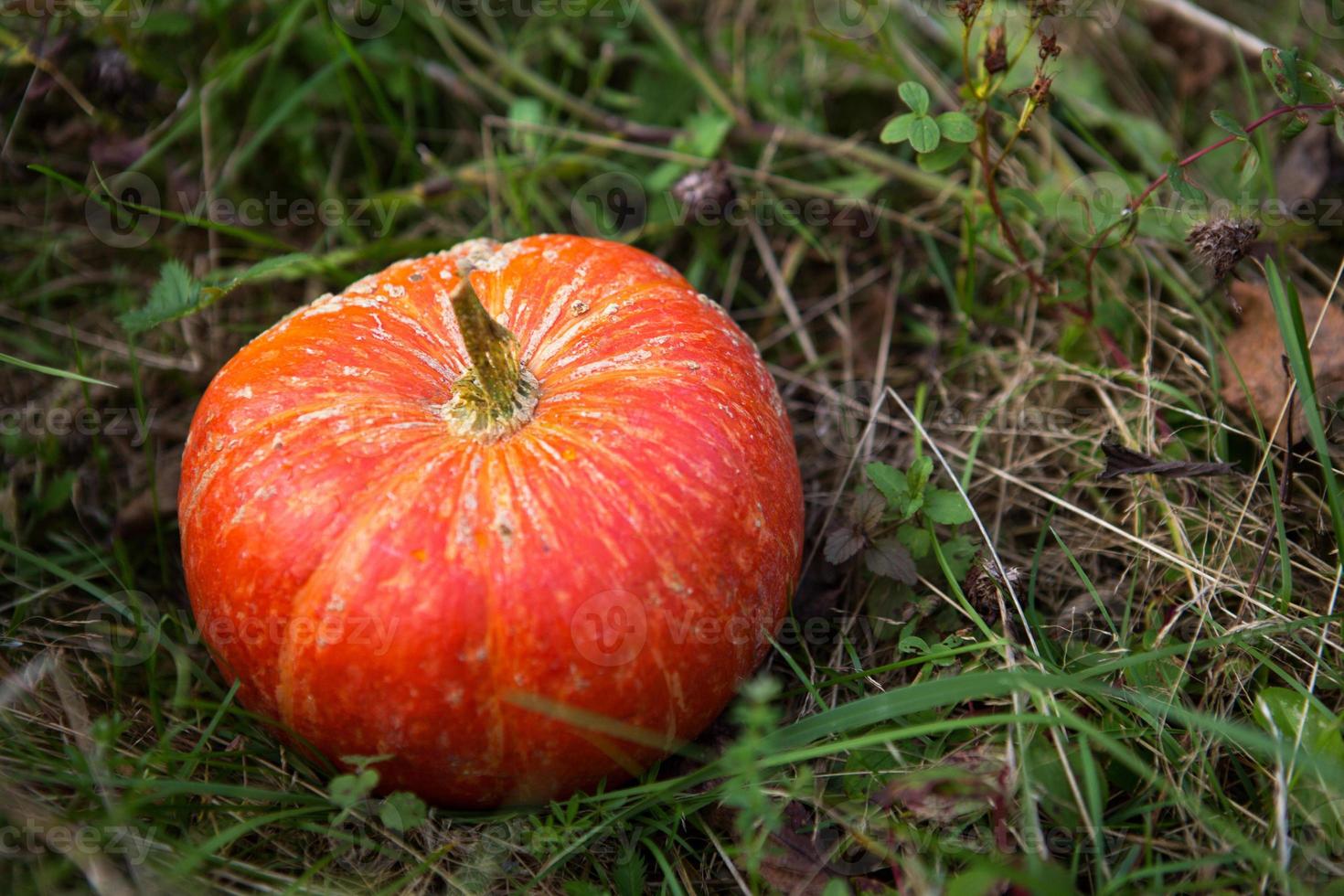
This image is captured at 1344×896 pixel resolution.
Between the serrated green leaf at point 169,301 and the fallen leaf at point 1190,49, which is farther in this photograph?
the fallen leaf at point 1190,49

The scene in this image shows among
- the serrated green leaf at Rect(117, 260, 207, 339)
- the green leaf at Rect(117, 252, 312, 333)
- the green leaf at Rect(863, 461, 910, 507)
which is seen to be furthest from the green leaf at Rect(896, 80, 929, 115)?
the serrated green leaf at Rect(117, 260, 207, 339)

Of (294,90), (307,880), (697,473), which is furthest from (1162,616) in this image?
(294,90)

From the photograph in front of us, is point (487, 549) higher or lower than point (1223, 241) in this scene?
lower

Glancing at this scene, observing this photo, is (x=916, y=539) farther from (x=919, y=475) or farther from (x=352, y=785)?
(x=352, y=785)

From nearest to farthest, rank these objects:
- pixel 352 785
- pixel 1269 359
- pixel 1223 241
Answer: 1. pixel 352 785
2. pixel 1223 241
3. pixel 1269 359

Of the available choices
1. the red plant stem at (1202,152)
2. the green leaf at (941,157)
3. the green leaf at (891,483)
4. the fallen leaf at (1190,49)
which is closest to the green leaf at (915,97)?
the green leaf at (941,157)

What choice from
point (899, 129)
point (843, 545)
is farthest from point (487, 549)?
point (899, 129)

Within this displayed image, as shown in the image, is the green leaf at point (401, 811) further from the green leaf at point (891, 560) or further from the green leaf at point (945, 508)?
the green leaf at point (945, 508)
